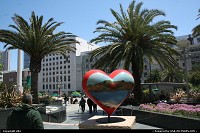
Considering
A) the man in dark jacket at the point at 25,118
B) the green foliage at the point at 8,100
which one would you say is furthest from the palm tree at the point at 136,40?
the man in dark jacket at the point at 25,118

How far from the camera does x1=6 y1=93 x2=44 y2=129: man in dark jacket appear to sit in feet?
14.3

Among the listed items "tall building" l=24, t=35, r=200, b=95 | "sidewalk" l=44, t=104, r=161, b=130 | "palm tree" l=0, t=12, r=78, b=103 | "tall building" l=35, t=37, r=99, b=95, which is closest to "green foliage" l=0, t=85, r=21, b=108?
"sidewalk" l=44, t=104, r=161, b=130

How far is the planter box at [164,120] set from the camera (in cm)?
1084

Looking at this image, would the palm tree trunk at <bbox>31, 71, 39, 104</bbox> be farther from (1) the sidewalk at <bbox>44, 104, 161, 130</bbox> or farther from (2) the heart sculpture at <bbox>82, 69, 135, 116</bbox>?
(2) the heart sculpture at <bbox>82, 69, 135, 116</bbox>

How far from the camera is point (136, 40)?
2122 centimetres

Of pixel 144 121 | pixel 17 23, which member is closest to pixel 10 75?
pixel 17 23

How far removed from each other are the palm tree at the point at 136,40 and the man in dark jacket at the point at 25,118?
16.8 m

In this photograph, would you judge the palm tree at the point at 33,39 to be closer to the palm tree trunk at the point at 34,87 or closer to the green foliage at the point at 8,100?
the palm tree trunk at the point at 34,87

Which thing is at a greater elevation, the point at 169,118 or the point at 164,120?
the point at 169,118

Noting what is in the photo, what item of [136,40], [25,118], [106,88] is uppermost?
[136,40]

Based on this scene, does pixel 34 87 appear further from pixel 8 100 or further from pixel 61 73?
pixel 61 73

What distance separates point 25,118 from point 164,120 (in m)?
9.74

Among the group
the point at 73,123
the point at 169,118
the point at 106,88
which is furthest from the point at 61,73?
the point at 106,88

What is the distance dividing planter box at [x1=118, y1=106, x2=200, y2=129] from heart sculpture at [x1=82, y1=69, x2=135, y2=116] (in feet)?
13.6
